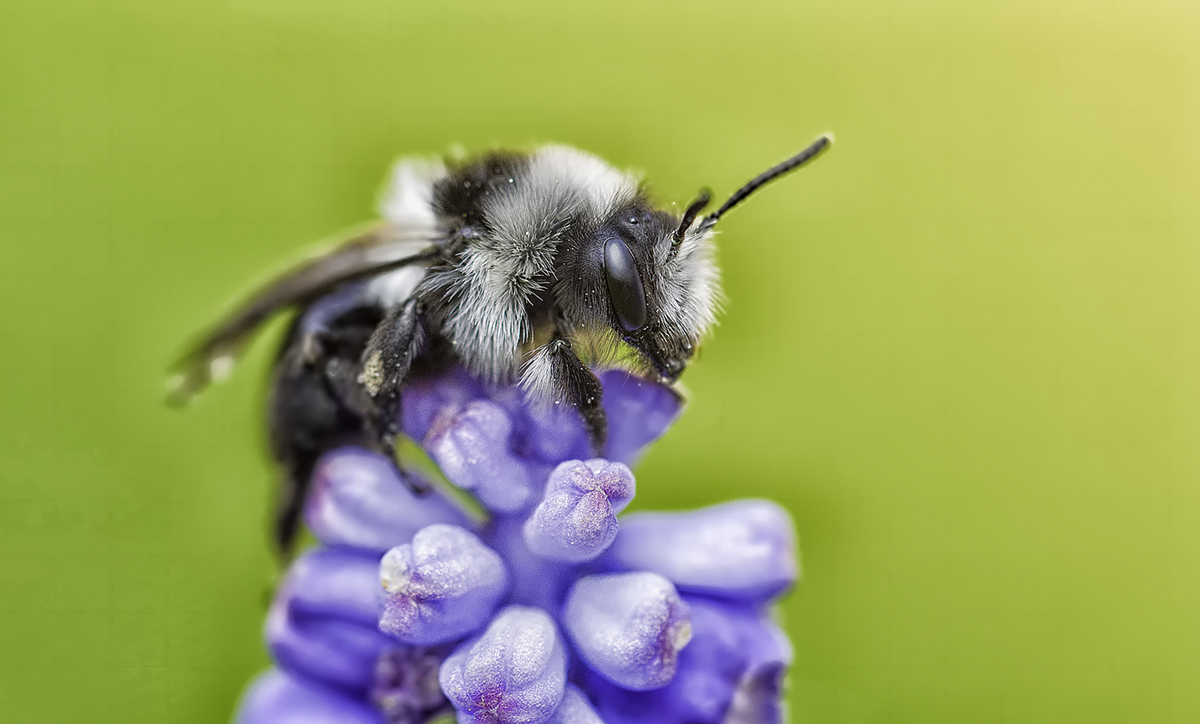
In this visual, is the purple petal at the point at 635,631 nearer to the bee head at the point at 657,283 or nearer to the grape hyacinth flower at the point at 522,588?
the grape hyacinth flower at the point at 522,588

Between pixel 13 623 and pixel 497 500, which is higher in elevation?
pixel 497 500

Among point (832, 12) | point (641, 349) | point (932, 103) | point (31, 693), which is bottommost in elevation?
point (31, 693)

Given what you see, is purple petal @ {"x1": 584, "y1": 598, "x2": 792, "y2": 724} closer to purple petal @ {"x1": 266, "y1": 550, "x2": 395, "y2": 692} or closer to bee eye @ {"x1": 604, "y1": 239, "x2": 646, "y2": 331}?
purple petal @ {"x1": 266, "y1": 550, "x2": 395, "y2": 692}

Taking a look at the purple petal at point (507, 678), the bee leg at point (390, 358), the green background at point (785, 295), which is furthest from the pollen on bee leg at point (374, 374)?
the green background at point (785, 295)

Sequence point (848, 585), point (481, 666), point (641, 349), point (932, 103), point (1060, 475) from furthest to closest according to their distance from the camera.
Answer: point (932, 103) < point (1060, 475) < point (848, 585) < point (641, 349) < point (481, 666)

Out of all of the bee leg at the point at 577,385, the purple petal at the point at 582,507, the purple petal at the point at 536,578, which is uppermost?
the bee leg at the point at 577,385

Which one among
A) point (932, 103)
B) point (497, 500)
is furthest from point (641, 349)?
point (932, 103)

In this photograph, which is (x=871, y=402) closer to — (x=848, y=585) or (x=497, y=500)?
(x=848, y=585)
